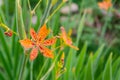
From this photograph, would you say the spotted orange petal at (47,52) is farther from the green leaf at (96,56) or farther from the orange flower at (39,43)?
the green leaf at (96,56)

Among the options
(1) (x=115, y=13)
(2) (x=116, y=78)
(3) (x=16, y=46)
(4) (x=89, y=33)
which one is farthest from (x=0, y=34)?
(1) (x=115, y=13)

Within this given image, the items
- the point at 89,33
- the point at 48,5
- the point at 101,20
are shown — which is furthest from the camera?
the point at 101,20

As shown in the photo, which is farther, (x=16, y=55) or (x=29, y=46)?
(x=16, y=55)

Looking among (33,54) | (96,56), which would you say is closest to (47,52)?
(33,54)

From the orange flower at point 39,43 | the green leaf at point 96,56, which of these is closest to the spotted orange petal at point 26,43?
the orange flower at point 39,43

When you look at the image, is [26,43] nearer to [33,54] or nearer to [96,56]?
[33,54]

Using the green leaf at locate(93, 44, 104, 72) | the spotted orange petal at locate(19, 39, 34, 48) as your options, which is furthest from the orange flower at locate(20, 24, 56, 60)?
the green leaf at locate(93, 44, 104, 72)

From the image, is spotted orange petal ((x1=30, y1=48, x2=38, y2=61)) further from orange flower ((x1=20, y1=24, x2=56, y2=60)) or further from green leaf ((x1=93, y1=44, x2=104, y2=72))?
green leaf ((x1=93, y1=44, x2=104, y2=72))

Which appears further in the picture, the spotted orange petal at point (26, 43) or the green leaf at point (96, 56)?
the green leaf at point (96, 56)

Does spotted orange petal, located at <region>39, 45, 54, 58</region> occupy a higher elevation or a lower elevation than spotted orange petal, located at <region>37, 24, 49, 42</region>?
lower

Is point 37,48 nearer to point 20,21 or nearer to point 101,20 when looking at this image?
point 20,21

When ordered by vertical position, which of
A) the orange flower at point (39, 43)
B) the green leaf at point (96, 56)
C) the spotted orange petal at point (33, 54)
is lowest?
the green leaf at point (96, 56)
